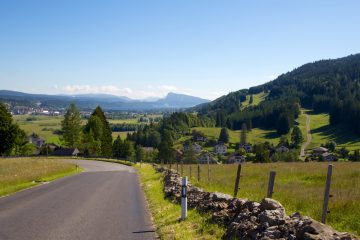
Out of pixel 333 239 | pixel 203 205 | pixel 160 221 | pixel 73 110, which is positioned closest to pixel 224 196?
pixel 203 205

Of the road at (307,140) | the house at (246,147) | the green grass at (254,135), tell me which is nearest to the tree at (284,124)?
the green grass at (254,135)

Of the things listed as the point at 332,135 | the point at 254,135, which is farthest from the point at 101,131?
the point at 332,135

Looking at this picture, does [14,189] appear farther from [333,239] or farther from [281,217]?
[333,239]

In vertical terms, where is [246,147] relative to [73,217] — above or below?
below

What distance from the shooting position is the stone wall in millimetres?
6427

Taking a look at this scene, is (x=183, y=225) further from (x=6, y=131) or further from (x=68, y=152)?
(x=68, y=152)

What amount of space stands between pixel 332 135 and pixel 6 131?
124716mm

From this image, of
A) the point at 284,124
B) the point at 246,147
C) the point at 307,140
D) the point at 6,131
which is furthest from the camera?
the point at 284,124

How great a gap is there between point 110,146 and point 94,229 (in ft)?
283

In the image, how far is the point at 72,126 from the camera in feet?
297

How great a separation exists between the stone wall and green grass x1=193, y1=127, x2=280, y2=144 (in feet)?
502

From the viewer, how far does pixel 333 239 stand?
6055 mm

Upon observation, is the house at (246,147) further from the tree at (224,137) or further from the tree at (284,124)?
the tree at (284,124)

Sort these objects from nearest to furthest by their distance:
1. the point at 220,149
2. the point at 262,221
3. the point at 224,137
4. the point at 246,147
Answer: the point at 262,221
the point at 246,147
the point at 220,149
the point at 224,137
